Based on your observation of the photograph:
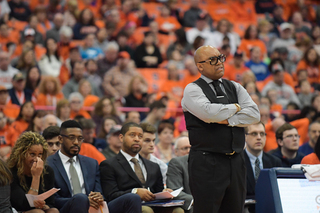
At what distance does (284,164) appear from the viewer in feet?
20.9

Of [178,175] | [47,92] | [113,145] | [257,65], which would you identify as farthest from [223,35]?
[178,175]

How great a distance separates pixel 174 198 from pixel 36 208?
5.05 feet

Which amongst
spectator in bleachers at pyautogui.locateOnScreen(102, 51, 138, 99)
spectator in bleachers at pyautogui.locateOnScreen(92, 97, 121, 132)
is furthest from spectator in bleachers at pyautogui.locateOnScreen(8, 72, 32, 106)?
spectator in bleachers at pyautogui.locateOnScreen(102, 51, 138, 99)

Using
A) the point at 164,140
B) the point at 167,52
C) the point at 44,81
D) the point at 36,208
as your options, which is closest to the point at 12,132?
the point at 44,81

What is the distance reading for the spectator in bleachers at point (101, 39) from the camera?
11.6 m

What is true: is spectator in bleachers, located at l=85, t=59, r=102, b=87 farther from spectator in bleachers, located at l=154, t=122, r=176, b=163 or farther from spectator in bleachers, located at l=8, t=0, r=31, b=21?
spectator in bleachers, located at l=154, t=122, r=176, b=163

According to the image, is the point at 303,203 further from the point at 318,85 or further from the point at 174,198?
the point at 318,85

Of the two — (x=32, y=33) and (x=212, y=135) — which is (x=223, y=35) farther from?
(x=212, y=135)

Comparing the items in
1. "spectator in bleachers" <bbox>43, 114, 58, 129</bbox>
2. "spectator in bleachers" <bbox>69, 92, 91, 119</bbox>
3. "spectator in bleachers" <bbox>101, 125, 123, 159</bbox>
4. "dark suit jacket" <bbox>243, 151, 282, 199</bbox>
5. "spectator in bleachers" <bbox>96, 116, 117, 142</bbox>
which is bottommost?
"dark suit jacket" <bbox>243, 151, 282, 199</bbox>

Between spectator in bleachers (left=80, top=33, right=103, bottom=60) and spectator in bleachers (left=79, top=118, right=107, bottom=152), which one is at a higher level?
spectator in bleachers (left=80, top=33, right=103, bottom=60)

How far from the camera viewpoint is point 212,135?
12.4ft

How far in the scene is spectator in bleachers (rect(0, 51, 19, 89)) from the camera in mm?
9477

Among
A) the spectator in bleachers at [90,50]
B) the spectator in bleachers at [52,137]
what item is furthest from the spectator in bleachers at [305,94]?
the spectator in bleachers at [52,137]

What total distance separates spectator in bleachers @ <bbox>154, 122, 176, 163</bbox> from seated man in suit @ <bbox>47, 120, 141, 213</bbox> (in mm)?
1911
